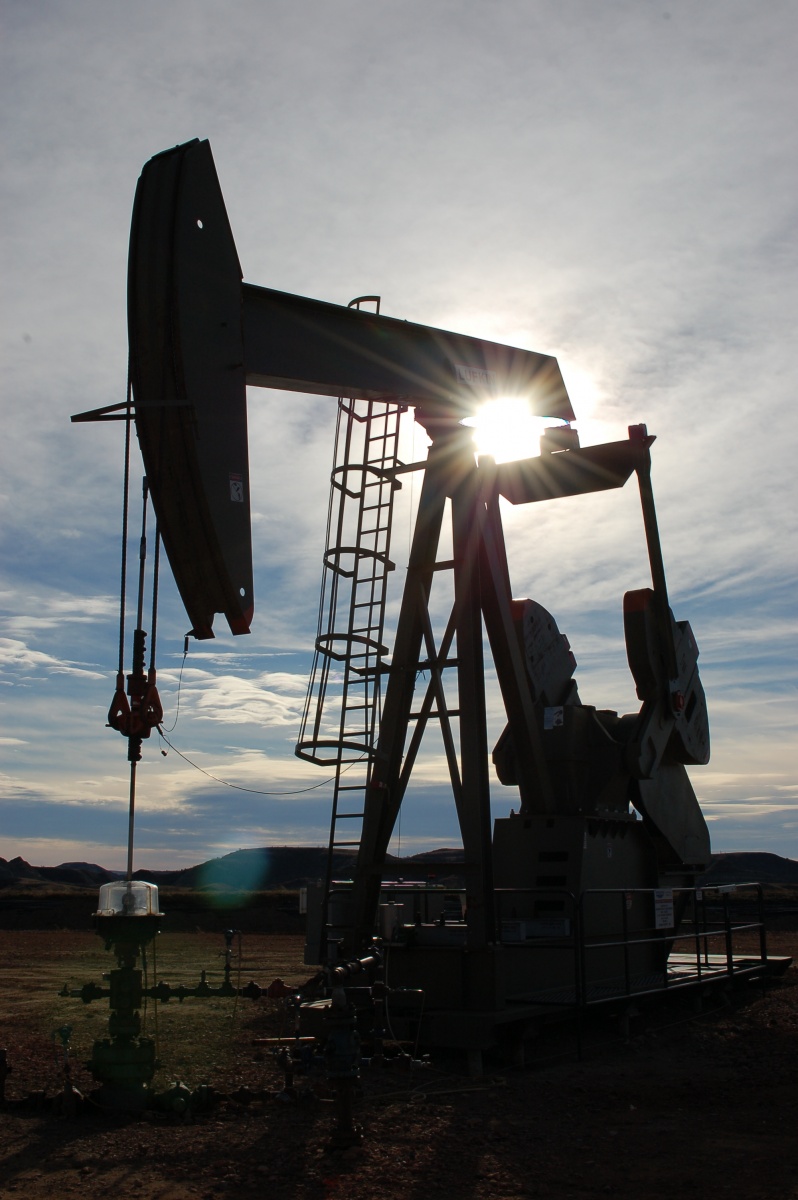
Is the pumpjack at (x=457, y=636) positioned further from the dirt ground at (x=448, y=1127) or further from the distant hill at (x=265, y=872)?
the distant hill at (x=265, y=872)

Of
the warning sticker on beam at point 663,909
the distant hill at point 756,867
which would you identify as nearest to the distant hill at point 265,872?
the distant hill at point 756,867

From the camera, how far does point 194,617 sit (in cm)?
575

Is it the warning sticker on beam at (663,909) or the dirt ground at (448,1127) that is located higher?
the warning sticker on beam at (663,909)

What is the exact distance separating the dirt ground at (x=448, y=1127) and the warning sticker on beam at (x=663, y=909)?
3.76 feet

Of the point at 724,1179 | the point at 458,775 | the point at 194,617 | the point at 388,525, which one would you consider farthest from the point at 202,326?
the point at 724,1179

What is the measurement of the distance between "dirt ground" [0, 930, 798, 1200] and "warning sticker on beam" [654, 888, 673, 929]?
1146mm

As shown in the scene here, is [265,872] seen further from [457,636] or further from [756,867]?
[457,636]

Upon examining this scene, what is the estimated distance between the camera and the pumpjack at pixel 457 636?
5.66 meters

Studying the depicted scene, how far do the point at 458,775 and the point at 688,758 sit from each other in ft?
10.6

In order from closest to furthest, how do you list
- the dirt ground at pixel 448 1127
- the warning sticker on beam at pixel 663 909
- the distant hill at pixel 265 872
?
the dirt ground at pixel 448 1127
the warning sticker on beam at pixel 663 909
the distant hill at pixel 265 872

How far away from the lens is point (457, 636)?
8.00 m

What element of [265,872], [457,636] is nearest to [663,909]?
[457,636]

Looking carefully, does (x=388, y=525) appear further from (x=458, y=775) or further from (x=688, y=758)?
(x=688, y=758)

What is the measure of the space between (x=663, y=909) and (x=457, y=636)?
10.9ft
